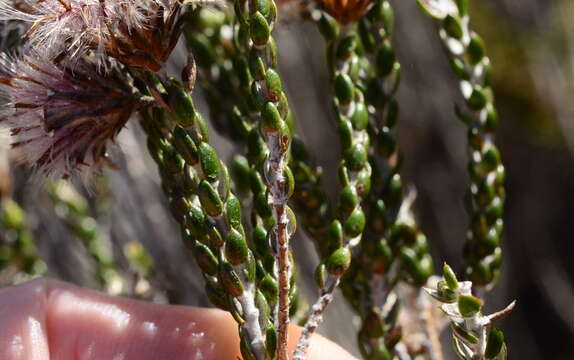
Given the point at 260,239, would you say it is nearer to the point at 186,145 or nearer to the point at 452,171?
the point at 186,145

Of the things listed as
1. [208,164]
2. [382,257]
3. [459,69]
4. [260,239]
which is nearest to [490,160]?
[459,69]

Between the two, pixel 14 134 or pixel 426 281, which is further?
pixel 426 281

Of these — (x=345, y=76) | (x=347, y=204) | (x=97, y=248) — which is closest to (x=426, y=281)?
(x=347, y=204)

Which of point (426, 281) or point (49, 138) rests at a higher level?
point (49, 138)

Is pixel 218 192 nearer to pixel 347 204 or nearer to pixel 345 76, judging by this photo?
pixel 347 204

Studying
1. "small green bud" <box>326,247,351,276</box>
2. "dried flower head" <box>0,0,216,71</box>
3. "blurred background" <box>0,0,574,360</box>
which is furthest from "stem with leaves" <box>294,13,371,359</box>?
"blurred background" <box>0,0,574,360</box>

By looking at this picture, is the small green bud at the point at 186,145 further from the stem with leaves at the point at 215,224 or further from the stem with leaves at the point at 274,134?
the stem with leaves at the point at 274,134

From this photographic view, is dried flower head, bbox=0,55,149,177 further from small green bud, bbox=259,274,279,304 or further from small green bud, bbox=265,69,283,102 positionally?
small green bud, bbox=259,274,279,304
